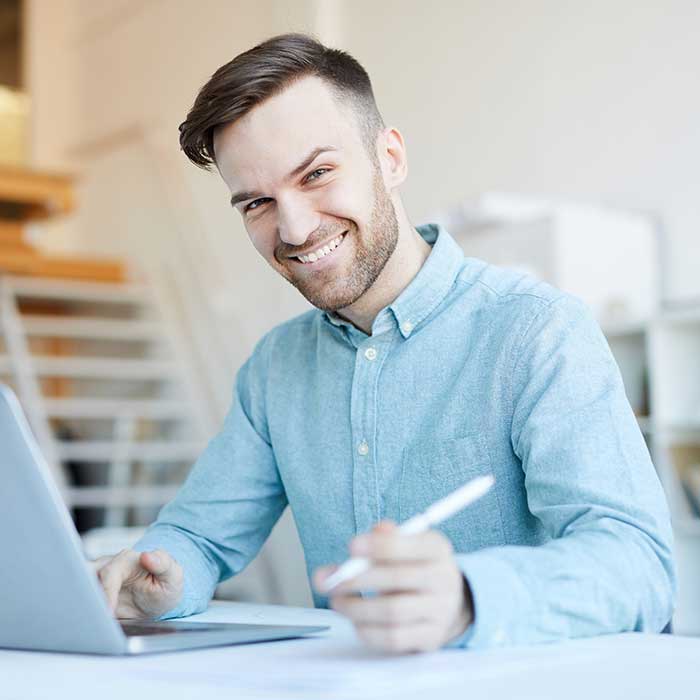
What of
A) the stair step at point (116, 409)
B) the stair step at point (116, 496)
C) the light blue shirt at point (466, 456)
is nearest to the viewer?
the light blue shirt at point (466, 456)

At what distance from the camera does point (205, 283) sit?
5473mm

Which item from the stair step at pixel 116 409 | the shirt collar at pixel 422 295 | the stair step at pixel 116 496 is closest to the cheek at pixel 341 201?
the shirt collar at pixel 422 295

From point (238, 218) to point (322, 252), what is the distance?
383 centimetres

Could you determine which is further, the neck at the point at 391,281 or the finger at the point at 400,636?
the neck at the point at 391,281

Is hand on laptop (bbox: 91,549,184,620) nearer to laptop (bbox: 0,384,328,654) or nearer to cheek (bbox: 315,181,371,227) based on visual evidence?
laptop (bbox: 0,384,328,654)

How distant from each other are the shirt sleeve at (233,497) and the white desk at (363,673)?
1.91 feet

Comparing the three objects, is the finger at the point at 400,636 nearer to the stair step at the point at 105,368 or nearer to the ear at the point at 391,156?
the ear at the point at 391,156

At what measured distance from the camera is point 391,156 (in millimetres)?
1623

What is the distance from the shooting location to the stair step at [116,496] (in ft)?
15.8

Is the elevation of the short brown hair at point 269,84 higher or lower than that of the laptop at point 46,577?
higher

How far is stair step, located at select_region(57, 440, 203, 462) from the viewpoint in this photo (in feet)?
16.5

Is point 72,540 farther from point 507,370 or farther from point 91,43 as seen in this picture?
point 91,43

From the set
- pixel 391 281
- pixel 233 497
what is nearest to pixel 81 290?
pixel 233 497

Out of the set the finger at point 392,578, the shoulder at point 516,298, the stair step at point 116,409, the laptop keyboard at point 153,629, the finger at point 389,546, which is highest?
the shoulder at point 516,298
